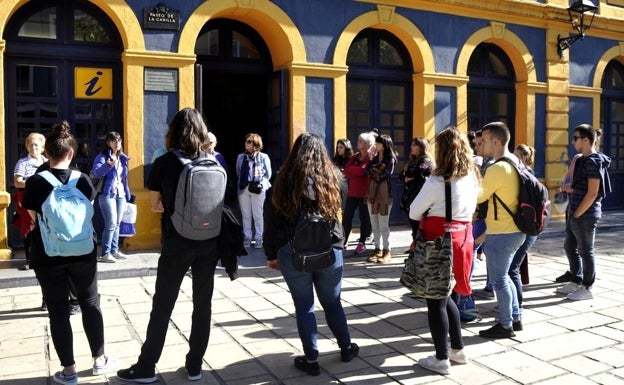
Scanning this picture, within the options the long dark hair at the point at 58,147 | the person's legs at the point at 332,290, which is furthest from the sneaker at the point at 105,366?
the person's legs at the point at 332,290

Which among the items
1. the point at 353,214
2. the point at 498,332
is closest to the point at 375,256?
the point at 353,214

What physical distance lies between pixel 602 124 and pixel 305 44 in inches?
323

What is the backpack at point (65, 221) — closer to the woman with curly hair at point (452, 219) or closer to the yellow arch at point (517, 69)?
the woman with curly hair at point (452, 219)

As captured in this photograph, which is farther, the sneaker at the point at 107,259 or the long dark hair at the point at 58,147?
the sneaker at the point at 107,259

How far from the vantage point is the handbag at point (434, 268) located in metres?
4.16

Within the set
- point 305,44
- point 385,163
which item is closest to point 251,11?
point 305,44

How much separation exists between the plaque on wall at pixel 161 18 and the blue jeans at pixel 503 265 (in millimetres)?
6030

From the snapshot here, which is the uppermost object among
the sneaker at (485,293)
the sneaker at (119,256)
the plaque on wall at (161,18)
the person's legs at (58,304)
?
the plaque on wall at (161,18)

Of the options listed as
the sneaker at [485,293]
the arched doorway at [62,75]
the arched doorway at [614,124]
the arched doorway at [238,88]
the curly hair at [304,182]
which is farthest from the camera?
the arched doorway at [614,124]

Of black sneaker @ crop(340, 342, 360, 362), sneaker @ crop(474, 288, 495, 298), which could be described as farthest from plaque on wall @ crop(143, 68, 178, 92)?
black sneaker @ crop(340, 342, 360, 362)

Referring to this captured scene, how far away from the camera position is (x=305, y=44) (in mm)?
10039

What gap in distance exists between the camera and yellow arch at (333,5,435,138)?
10.3 meters

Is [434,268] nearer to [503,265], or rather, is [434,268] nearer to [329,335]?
[503,265]

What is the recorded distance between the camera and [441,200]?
429 centimetres
